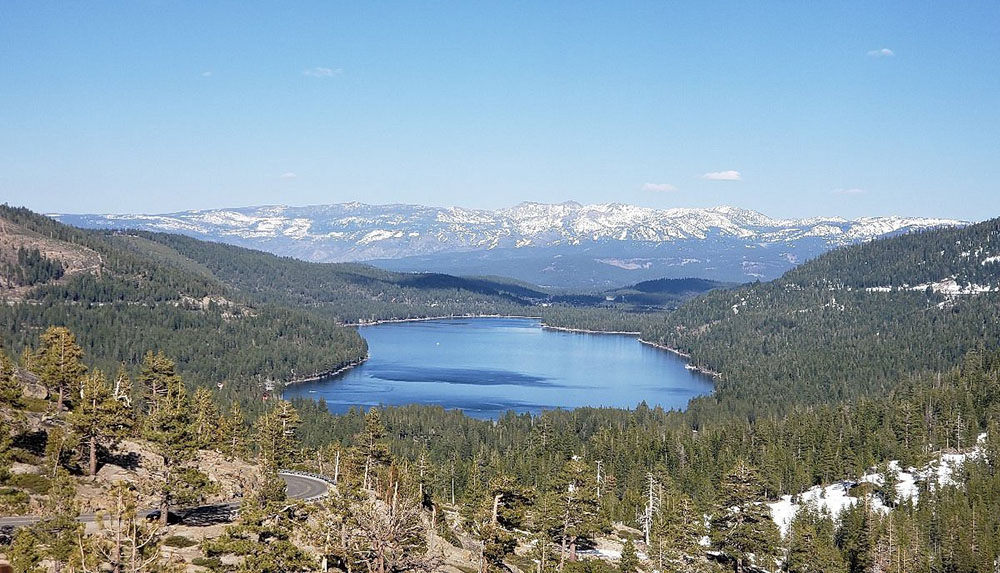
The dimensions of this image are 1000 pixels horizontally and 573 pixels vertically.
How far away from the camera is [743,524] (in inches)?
2899

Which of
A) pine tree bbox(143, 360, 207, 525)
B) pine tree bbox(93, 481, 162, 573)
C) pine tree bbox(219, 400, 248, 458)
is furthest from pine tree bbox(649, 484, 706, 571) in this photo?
pine tree bbox(93, 481, 162, 573)

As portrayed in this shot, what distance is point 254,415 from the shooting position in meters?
164

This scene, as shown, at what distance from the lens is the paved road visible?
5278cm

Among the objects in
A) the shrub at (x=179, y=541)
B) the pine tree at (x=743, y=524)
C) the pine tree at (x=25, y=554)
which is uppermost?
the pine tree at (x=25, y=554)

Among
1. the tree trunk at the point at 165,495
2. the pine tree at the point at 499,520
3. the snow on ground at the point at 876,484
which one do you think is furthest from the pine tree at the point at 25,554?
the snow on ground at the point at 876,484

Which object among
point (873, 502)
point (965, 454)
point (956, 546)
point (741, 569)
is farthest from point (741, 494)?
point (965, 454)

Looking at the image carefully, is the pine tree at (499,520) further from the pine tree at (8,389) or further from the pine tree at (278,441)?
the pine tree at (8,389)

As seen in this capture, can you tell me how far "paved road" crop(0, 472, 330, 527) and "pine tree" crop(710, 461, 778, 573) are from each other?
35.7 metres

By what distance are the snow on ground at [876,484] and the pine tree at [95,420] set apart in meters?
81.7

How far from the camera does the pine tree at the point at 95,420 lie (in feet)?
204

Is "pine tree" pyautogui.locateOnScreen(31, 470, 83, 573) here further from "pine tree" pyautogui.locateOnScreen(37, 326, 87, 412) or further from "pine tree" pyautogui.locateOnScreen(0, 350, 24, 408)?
"pine tree" pyautogui.locateOnScreen(37, 326, 87, 412)

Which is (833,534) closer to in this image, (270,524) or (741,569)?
(741,569)

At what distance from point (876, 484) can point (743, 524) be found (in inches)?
2248

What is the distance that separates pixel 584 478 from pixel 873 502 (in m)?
61.0
